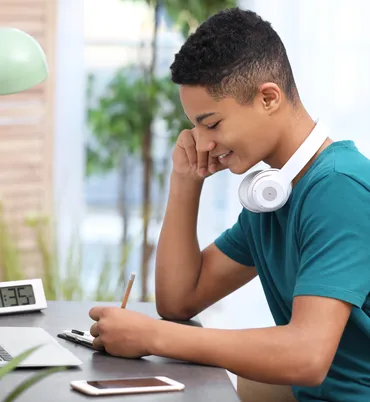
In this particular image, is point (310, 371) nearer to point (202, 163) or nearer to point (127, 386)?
point (127, 386)

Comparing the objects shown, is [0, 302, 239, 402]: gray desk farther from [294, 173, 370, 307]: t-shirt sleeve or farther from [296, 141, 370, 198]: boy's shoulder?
[296, 141, 370, 198]: boy's shoulder

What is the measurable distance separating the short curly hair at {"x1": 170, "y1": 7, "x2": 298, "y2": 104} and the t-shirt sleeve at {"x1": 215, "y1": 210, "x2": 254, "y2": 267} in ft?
1.29

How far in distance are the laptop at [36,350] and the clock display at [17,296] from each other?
155mm

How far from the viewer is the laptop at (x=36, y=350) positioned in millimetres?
1437

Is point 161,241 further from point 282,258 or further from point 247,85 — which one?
point 247,85

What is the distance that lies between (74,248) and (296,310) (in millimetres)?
2172

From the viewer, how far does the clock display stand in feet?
6.03

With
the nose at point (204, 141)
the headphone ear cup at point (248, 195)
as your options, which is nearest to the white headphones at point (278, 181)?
the headphone ear cup at point (248, 195)

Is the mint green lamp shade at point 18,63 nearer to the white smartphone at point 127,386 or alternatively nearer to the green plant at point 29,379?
the white smartphone at point 127,386

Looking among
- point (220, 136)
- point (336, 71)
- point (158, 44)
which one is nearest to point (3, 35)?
point (220, 136)

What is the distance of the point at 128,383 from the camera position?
134 cm

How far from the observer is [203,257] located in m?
1.97

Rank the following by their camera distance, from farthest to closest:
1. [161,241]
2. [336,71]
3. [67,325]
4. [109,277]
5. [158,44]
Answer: [158,44], [109,277], [336,71], [161,241], [67,325]

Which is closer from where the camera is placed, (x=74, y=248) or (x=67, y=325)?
(x=67, y=325)
